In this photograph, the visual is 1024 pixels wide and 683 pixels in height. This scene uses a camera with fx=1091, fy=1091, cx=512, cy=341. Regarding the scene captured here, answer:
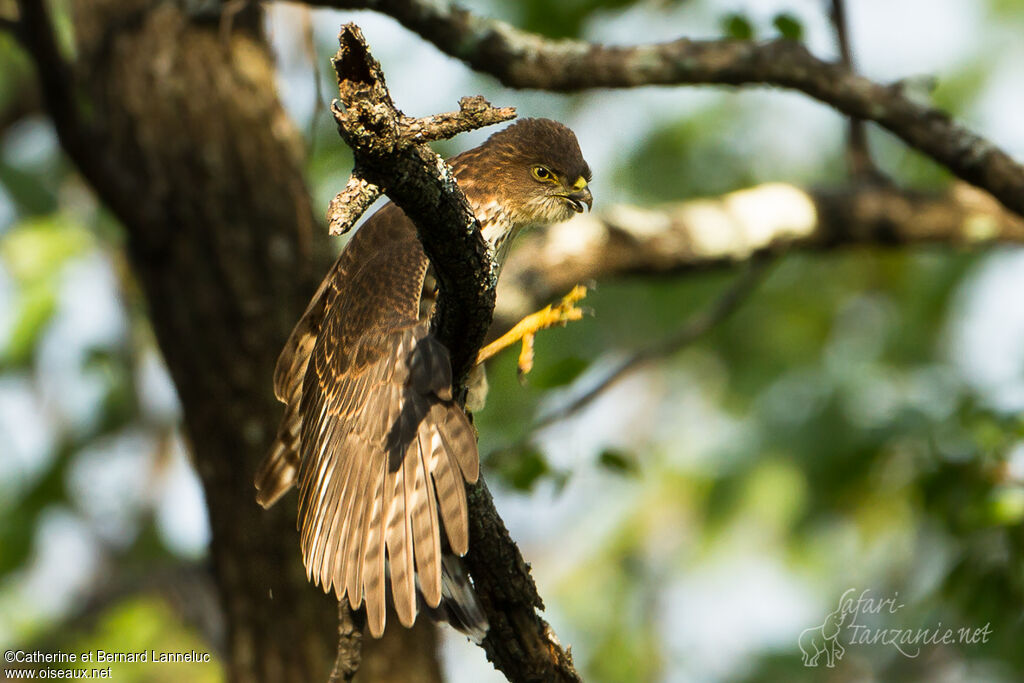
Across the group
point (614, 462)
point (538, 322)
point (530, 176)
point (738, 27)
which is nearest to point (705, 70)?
point (738, 27)

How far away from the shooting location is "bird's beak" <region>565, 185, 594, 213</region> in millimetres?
3906

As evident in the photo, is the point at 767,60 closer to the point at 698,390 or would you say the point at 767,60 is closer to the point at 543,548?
the point at 698,390

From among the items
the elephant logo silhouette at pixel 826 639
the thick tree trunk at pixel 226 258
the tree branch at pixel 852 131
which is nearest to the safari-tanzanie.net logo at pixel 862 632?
the elephant logo silhouette at pixel 826 639

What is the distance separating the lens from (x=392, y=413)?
3010 mm

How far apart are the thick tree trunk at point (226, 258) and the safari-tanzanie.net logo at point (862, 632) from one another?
8.65 feet

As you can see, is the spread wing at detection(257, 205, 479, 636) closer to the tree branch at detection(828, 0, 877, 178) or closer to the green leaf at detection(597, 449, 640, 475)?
the green leaf at detection(597, 449, 640, 475)

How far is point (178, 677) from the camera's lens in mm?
8820

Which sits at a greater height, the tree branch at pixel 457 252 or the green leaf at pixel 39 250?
the green leaf at pixel 39 250

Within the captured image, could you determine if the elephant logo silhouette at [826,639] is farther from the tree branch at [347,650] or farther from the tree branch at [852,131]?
the tree branch at [347,650]

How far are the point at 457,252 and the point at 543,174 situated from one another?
62.4 inches

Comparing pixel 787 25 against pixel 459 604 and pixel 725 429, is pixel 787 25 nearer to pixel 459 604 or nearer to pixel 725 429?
pixel 459 604

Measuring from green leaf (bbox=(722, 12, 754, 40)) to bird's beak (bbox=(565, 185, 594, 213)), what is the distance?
819 millimetres

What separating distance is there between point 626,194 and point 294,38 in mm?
4240

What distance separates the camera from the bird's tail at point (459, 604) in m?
2.92
